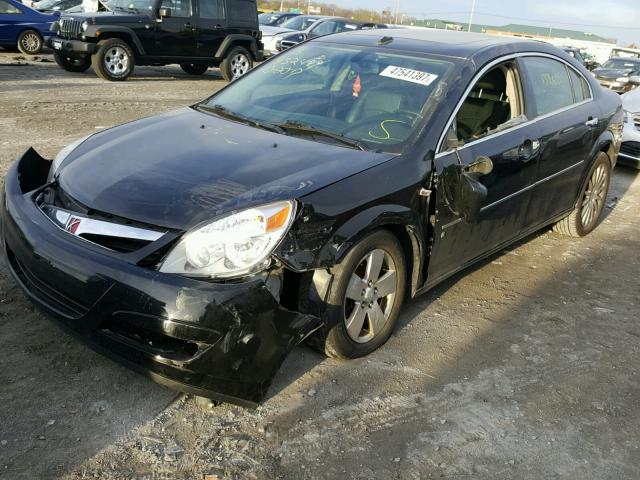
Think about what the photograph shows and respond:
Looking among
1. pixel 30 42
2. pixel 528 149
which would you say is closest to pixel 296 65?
pixel 528 149

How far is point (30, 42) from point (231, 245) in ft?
50.4

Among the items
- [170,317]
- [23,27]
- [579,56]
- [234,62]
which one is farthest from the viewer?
[579,56]

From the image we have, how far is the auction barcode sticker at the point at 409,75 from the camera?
390cm

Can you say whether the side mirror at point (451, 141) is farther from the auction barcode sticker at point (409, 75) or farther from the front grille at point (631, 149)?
the front grille at point (631, 149)

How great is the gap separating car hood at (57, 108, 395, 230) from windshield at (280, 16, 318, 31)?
1760 cm

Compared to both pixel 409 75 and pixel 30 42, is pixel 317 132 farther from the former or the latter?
pixel 30 42

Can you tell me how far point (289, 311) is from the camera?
284 centimetres

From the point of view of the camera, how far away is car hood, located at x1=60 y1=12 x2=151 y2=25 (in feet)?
41.0

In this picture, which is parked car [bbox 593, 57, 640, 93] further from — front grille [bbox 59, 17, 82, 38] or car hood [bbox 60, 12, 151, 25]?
front grille [bbox 59, 17, 82, 38]

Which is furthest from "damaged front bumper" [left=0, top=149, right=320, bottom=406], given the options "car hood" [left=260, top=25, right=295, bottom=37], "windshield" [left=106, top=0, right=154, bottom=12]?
"car hood" [left=260, top=25, right=295, bottom=37]

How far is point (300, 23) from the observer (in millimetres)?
20703

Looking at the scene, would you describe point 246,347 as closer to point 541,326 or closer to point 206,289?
point 206,289

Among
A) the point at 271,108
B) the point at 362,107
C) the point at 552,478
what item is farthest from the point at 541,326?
the point at 271,108

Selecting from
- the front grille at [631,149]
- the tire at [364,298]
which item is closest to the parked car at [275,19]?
the front grille at [631,149]
